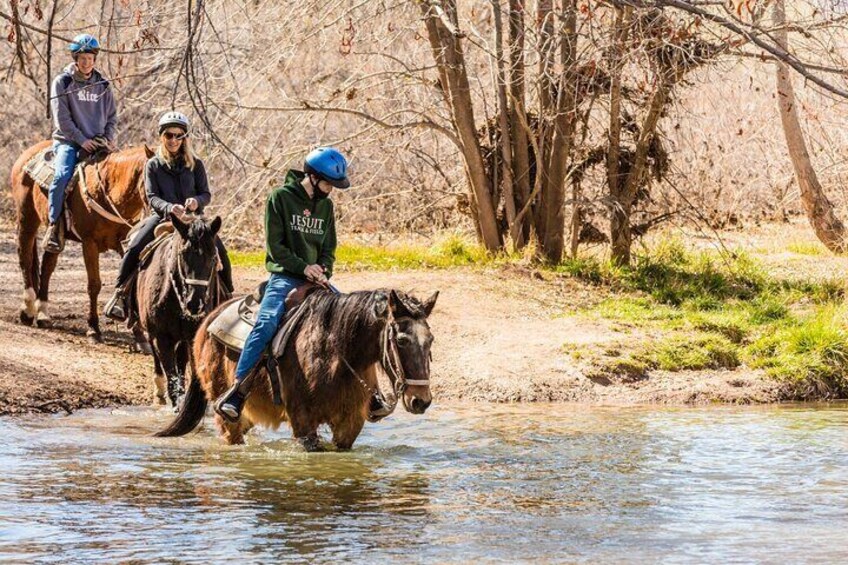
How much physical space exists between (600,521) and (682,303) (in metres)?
8.55

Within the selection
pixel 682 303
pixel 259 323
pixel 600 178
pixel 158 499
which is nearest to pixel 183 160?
pixel 259 323

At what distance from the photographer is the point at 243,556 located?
679 centimetres

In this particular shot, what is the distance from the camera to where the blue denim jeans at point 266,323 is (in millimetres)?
9070

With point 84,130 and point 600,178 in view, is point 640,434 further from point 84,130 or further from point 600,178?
point 600,178

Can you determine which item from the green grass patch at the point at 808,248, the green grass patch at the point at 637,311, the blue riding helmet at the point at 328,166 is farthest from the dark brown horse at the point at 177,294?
the green grass patch at the point at 808,248

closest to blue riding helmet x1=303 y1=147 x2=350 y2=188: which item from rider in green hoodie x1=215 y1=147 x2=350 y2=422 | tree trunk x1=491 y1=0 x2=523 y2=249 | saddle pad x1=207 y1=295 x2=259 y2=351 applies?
rider in green hoodie x1=215 y1=147 x2=350 y2=422

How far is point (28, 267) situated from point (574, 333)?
6036mm

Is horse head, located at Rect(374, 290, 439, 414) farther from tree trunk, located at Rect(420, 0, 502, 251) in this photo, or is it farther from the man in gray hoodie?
tree trunk, located at Rect(420, 0, 502, 251)

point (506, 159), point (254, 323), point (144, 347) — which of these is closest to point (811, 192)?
point (506, 159)

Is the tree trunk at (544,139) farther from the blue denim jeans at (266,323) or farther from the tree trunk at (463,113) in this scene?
the blue denim jeans at (266,323)

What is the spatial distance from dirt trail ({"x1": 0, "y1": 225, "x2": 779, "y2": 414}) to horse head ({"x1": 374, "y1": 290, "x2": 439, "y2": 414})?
4525 mm

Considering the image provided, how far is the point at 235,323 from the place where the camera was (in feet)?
31.0

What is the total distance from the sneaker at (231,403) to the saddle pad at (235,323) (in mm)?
311

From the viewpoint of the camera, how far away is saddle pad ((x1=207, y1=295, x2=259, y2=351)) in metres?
9.34
